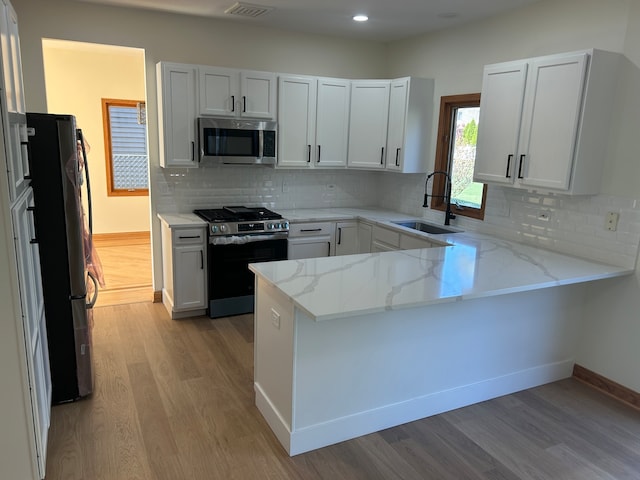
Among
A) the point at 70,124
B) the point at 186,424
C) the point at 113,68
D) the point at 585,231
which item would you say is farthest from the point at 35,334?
the point at 113,68

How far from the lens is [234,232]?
4.21m

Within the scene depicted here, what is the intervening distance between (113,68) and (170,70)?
3.35m

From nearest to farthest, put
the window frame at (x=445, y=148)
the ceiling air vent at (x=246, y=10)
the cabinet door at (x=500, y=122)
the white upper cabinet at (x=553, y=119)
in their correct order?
1. the white upper cabinet at (x=553, y=119)
2. the cabinet door at (x=500, y=122)
3. the ceiling air vent at (x=246, y=10)
4. the window frame at (x=445, y=148)

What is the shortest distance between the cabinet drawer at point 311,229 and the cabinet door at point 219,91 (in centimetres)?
122

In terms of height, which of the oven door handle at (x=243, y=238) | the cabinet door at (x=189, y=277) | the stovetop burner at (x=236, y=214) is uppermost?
the stovetop burner at (x=236, y=214)

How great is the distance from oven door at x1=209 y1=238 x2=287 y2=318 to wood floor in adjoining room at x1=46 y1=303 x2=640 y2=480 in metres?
0.88

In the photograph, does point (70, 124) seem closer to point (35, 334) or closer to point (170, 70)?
point (35, 334)

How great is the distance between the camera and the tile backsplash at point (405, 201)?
3184mm

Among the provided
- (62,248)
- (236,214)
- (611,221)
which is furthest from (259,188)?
(611,221)

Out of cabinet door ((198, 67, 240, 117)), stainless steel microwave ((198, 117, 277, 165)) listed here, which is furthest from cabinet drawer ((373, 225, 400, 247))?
cabinet door ((198, 67, 240, 117))

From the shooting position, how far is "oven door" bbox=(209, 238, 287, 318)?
4.24 m

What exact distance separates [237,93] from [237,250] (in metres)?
1.46

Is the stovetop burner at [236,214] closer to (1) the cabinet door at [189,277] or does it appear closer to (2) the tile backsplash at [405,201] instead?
(2) the tile backsplash at [405,201]

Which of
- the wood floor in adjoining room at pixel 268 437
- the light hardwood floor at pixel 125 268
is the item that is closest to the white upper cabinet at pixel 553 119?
the wood floor in adjoining room at pixel 268 437
